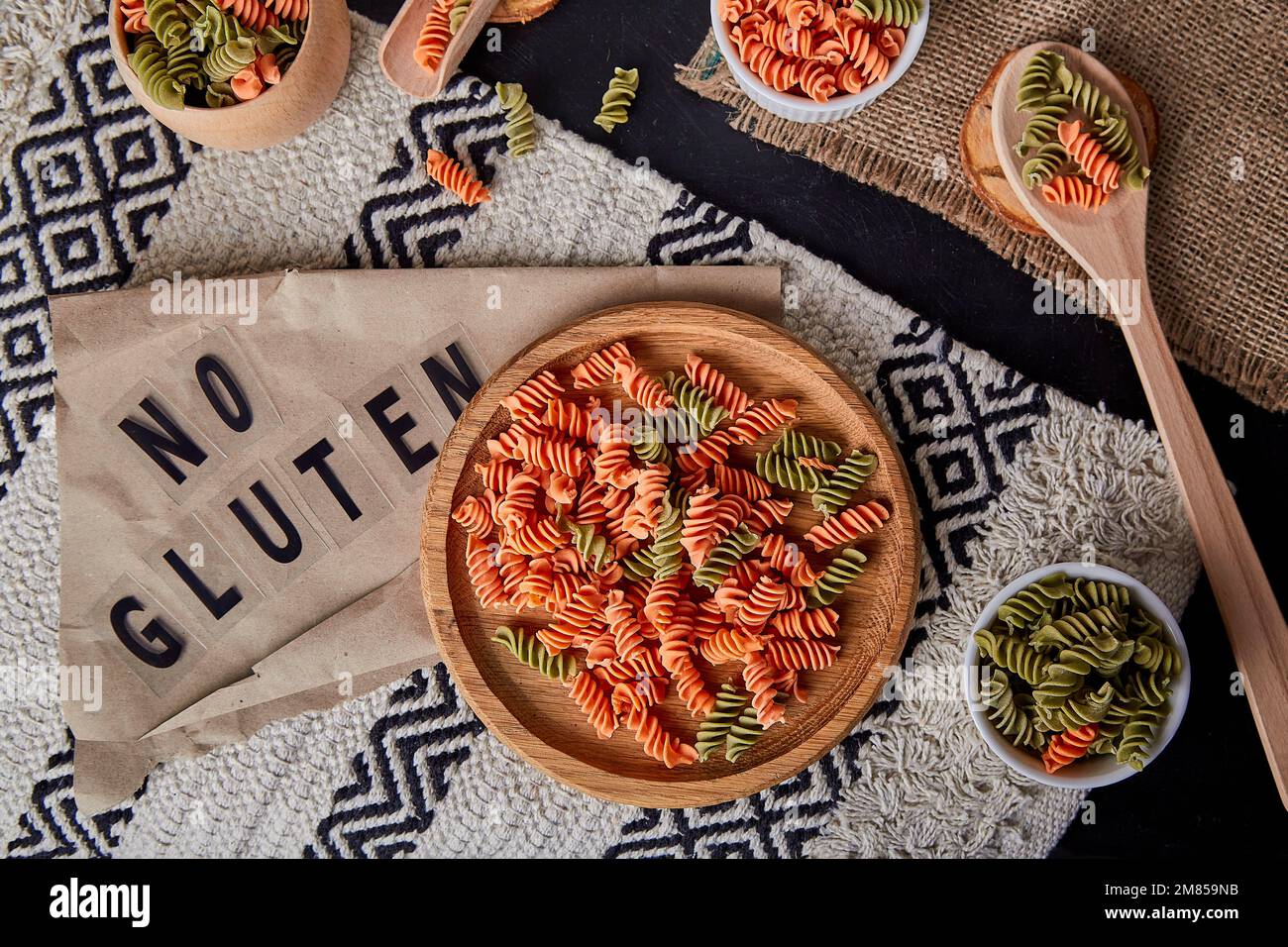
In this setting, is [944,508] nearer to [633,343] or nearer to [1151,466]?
[1151,466]

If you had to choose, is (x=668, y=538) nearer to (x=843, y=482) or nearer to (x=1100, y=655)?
(x=843, y=482)

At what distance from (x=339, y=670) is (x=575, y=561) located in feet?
1.46

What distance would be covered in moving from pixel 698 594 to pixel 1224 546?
806 millimetres

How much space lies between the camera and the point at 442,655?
144 cm

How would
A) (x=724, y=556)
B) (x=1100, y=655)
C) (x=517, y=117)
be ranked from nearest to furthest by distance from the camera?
1. (x=1100, y=655)
2. (x=724, y=556)
3. (x=517, y=117)

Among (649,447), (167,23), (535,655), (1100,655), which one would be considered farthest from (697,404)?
(167,23)

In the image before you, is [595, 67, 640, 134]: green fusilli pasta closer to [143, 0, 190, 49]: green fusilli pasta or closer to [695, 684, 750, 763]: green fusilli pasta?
[143, 0, 190, 49]: green fusilli pasta

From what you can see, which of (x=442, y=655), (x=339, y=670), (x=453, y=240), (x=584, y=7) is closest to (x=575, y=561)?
(x=442, y=655)

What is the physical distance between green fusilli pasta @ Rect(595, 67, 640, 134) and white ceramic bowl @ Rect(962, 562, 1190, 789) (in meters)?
0.97

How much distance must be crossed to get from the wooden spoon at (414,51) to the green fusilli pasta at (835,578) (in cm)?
100

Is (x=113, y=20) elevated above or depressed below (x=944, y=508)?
above

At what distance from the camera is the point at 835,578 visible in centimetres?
141

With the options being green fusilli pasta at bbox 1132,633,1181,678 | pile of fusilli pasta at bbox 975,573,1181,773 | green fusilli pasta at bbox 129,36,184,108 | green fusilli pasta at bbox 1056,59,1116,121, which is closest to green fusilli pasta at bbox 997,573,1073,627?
pile of fusilli pasta at bbox 975,573,1181,773

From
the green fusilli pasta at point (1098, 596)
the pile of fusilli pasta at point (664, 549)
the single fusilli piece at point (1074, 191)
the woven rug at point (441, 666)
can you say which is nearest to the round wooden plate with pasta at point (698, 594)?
the pile of fusilli pasta at point (664, 549)
